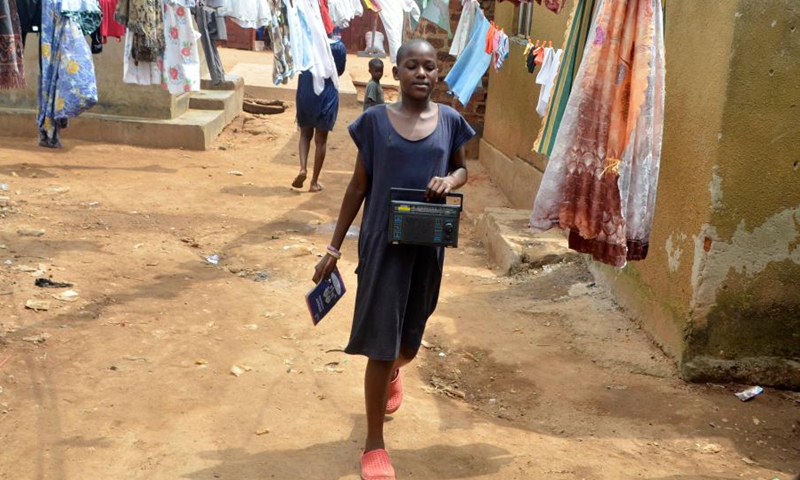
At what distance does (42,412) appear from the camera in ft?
11.8

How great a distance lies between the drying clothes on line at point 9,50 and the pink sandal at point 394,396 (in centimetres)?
403

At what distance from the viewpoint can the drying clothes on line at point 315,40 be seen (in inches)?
295

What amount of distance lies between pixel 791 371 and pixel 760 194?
0.97m

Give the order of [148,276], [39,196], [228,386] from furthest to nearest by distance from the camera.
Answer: [39,196], [148,276], [228,386]

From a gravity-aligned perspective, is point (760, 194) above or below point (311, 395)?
above

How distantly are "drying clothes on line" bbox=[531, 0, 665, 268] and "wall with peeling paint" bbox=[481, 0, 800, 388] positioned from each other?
965 mm

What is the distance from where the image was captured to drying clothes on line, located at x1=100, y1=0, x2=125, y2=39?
782 cm

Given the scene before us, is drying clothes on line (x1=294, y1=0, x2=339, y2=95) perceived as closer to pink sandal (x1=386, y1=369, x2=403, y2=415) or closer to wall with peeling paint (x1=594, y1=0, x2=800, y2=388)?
wall with peeling paint (x1=594, y1=0, x2=800, y2=388)

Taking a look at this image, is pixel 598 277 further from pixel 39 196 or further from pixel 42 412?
pixel 39 196

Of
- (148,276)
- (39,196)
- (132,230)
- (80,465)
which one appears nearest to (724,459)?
(80,465)

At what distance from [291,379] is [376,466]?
1085mm

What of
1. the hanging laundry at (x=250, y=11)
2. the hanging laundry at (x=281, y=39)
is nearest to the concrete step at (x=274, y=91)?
the hanging laundry at (x=250, y=11)

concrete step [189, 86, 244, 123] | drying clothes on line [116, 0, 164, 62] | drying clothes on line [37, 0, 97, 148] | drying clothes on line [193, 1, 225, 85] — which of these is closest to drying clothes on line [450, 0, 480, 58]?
drying clothes on line [193, 1, 225, 85]

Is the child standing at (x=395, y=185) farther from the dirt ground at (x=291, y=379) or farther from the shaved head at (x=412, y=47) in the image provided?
the dirt ground at (x=291, y=379)
